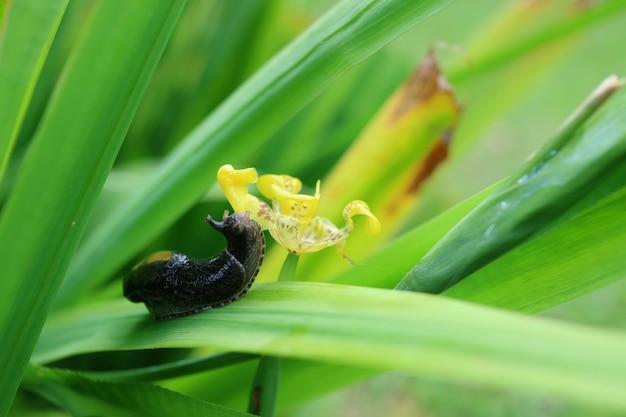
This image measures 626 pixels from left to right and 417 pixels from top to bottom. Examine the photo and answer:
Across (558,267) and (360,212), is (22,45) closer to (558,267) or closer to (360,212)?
(360,212)

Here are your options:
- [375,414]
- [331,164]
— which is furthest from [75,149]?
[375,414]

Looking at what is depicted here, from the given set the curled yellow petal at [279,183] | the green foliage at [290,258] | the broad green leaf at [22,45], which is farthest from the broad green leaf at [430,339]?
the broad green leaf at [22,45]

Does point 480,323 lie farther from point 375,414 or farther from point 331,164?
point 375,414

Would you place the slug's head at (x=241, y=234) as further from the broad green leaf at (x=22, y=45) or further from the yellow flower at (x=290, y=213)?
the broad green leaf at (x=22, y=45)

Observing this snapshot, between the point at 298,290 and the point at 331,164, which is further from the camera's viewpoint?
the point at 331,164

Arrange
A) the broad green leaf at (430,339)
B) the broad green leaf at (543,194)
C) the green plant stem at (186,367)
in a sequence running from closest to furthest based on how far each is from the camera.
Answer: the broad green leaf at (430,339), the broad green leaf at (543,194), the green plant stem at (186,367)

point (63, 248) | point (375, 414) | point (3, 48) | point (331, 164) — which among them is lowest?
point (63, 248)
